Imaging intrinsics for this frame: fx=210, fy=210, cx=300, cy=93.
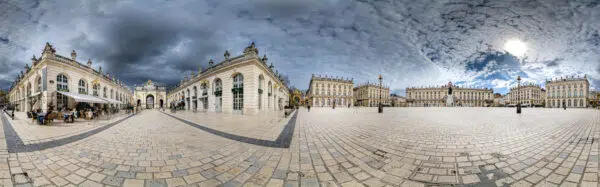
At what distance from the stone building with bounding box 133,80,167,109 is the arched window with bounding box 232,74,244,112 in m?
52.3

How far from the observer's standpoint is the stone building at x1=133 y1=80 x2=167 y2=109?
61844 mm

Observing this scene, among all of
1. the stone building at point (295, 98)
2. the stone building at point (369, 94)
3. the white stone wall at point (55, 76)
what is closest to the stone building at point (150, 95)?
the stone building at point (295, 98)

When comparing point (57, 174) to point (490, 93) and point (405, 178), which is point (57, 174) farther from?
point (490, 93)

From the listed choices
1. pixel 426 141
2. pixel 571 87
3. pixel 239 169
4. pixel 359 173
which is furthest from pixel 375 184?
pixel 571 87

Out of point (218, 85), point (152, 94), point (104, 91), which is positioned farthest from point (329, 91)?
point (104, 91)

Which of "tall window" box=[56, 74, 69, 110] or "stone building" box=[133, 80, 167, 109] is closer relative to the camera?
"tall window" box=[56, 74, 69, 110]

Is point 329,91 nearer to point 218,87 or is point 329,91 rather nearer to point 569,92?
point 218,87

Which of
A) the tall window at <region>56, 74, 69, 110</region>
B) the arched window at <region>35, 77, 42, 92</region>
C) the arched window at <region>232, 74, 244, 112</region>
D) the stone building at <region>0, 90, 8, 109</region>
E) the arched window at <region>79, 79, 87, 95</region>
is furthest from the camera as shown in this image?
the stone building at <region>0, 90, 8, 109</region>

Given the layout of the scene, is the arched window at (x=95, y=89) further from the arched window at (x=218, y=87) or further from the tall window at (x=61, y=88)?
the arched window at (x=218, y=87)

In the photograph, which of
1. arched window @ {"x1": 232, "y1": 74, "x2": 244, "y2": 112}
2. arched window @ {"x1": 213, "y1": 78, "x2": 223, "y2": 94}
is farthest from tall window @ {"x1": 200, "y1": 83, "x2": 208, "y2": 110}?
arched window @ {"x1": 232, "y1": 74, "x2": 244, "y2": 112}

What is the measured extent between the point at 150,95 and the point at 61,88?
4906 centimetres

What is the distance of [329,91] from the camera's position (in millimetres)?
83625

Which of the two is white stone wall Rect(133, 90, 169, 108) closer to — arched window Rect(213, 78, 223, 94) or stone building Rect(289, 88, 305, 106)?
stone building Rect(289, 88, 305, 106)

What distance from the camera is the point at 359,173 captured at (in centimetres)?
343
